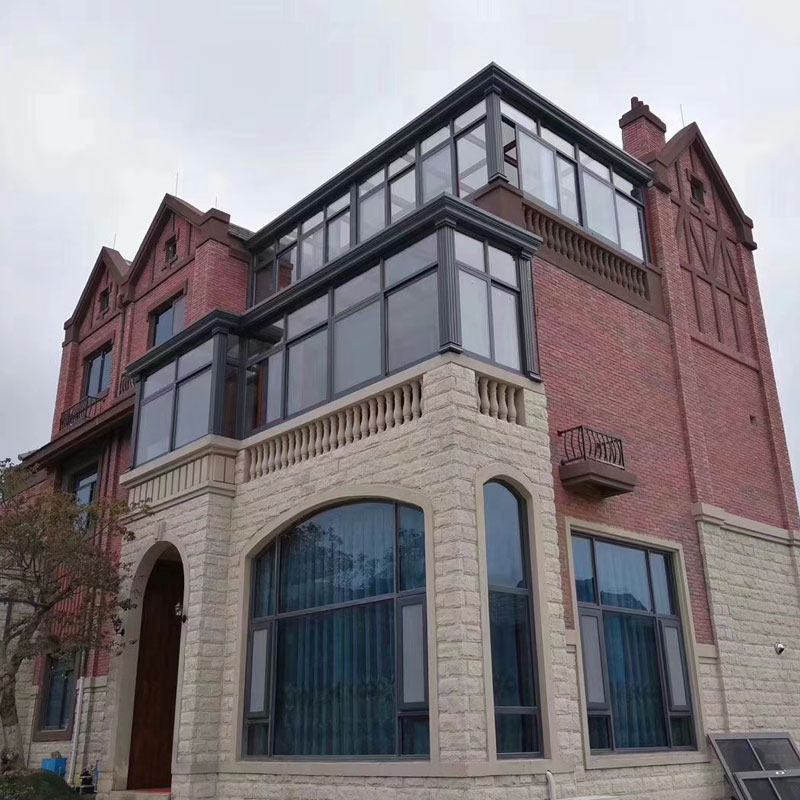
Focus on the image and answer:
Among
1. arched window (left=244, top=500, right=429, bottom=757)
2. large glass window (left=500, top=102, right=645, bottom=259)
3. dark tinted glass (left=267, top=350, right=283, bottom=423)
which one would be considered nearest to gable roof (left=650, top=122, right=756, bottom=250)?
large glass window (left=500, top=102, right=645, bottom=259)

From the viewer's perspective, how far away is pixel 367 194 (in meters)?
18.0

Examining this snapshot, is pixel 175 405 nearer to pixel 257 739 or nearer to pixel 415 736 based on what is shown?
pixel 257 739

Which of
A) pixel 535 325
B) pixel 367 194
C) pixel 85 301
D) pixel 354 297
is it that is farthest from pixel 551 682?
pixel 85 301

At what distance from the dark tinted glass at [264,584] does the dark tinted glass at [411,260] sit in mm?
4751

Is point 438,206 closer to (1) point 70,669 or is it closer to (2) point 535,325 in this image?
(2) point 535,325

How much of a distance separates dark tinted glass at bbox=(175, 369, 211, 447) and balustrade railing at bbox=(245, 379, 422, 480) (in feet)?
3.94

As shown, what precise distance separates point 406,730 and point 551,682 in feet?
6.28

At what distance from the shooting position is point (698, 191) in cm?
2023

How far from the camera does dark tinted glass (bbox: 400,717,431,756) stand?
1115 centimetres

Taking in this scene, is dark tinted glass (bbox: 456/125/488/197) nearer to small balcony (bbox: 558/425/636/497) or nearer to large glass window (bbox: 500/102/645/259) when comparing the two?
large glass window (bbox: 500/102/645/259)

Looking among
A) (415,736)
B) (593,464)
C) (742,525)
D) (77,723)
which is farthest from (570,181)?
(77,723)

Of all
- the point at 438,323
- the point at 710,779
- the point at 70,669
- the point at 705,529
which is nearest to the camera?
the point at 438,323

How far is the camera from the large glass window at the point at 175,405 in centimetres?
1647

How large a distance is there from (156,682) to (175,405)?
5150mm
